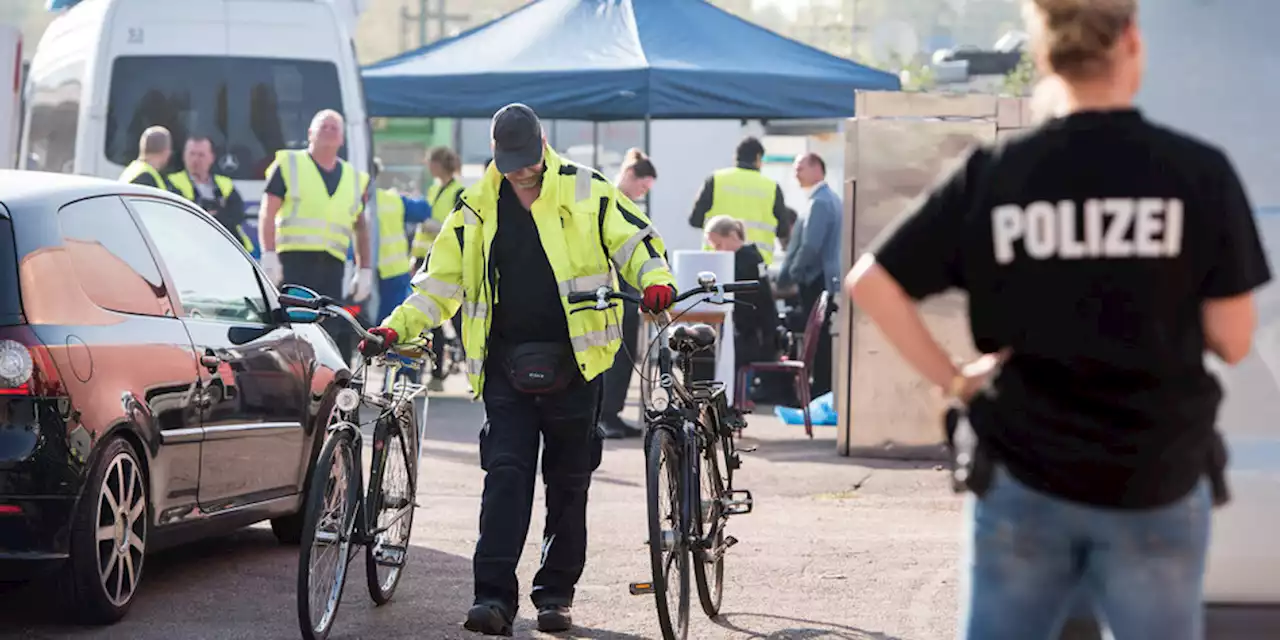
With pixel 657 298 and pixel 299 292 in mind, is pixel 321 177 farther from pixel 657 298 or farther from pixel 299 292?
pixel 657 298

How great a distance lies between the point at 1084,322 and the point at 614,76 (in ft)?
46.9

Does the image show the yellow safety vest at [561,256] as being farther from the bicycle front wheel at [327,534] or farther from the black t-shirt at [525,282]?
the bicycle front wheel at [327,534]

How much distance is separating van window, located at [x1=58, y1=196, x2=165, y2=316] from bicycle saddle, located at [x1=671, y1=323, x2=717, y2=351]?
1729mm

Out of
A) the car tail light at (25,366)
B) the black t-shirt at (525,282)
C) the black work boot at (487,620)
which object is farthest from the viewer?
the black t-shirt at (525,282)

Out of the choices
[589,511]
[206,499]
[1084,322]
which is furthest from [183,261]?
[1084,322]

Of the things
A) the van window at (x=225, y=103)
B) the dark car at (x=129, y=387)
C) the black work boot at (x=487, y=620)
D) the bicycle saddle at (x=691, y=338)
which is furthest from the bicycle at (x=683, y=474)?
the van window at (x=225, y=103)

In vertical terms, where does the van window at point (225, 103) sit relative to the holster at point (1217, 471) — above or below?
above

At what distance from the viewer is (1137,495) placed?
3.34 meters

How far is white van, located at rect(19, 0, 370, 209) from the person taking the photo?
1533 centimetres

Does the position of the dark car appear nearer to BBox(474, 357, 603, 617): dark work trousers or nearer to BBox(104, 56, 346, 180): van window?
BBox(474, 357, 603, 617): dark work trousers

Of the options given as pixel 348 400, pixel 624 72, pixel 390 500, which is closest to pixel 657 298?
pixel 348 400

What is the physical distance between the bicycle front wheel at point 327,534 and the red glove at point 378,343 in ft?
0.84

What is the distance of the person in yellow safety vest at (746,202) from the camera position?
15.9 m

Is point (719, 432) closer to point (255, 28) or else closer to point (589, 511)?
point (589, 511)
